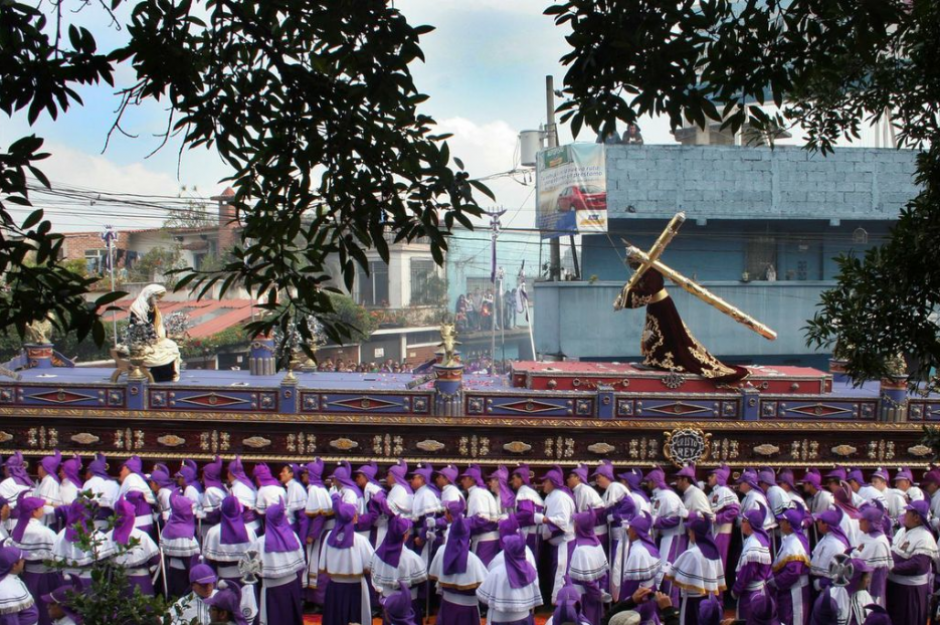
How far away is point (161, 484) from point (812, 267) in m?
20.5

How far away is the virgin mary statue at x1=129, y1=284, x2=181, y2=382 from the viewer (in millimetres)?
13484

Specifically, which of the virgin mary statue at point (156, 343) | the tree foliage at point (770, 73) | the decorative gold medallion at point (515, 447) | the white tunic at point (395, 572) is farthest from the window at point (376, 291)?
the tree foliage at point (770, 73)

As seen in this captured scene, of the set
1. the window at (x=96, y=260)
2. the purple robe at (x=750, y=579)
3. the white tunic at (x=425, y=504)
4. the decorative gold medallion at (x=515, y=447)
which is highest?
the window at (x=96, y=260)

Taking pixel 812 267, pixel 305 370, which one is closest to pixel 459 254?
pixel 812 267

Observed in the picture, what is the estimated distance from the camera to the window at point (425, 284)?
3572cm

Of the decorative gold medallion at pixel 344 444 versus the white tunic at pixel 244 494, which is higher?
the decorative gold medallion at pixel 344 444

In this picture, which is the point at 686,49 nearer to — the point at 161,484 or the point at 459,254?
the point at 161,484

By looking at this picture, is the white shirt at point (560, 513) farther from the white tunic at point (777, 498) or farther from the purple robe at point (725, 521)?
the white tunic at point (777, 498)

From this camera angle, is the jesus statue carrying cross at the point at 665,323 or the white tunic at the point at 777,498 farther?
the jesus statue carrying cross at the point at 665,323

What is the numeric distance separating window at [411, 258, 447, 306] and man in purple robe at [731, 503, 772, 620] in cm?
2726

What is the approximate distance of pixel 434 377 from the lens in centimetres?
1356

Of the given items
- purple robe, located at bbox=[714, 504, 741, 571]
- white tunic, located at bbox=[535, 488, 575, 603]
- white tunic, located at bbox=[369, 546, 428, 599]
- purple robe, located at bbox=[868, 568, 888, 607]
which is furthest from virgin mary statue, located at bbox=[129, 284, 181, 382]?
purple robe, located at bbox=[868, 568, 888, 607]

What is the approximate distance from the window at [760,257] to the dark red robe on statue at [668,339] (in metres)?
12.6

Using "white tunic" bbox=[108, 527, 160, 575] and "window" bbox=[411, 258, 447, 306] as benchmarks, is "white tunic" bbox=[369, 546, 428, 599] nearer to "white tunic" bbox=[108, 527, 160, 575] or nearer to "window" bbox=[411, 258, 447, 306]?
"white tunic" bbox=[108, 527, 160, 575]
